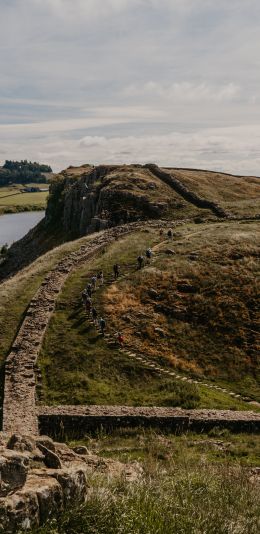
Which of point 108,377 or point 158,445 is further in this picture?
point 108,377

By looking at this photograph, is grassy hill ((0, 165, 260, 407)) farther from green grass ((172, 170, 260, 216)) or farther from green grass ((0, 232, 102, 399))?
green grass ((172, 170, 260, 216))

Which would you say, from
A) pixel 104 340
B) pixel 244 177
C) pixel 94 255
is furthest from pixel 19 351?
pixel 244 177

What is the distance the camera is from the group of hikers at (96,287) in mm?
42284

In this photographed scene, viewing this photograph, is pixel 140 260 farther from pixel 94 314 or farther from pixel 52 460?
pixel 52 460

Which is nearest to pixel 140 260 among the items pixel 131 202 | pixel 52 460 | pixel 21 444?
pixel 131 202

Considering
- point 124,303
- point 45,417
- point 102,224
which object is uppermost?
point 102,224

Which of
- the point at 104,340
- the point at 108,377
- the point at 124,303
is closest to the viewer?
the point at 108,377

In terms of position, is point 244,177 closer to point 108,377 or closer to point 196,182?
point 196,182

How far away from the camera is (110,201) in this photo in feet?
282

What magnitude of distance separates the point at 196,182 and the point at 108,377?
69049mm

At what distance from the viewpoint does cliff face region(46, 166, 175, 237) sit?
81.1 metres

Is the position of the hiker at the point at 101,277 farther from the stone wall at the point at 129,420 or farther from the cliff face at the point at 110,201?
the cliff face at the point at 110,201

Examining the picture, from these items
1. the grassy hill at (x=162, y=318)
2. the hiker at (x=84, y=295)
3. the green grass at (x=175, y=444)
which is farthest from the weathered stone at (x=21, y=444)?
the hiker at (x=84, y=295)

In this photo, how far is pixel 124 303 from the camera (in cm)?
4741
